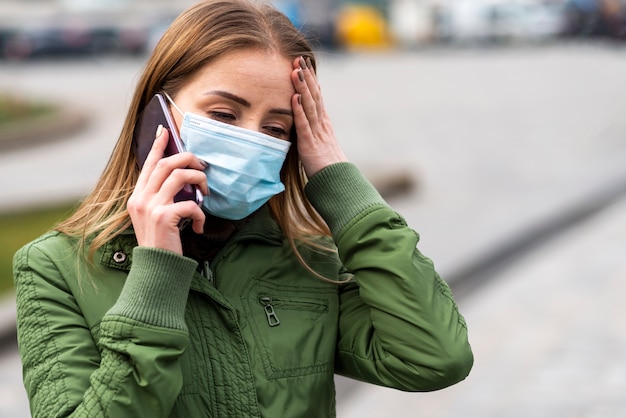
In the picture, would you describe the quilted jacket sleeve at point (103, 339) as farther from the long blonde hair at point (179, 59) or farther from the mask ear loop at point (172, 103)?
the mask ear loop at point (172, 103)

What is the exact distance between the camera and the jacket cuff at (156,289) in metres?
1.87

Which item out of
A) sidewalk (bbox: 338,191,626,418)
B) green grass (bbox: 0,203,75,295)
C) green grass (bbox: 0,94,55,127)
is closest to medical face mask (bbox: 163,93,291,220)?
sidewalk (bbox: 338,191,626,418)

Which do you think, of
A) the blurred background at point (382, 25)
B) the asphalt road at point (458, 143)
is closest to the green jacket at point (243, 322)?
the asphalt road at point (458, 143)

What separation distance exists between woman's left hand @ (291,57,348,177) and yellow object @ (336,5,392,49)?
31110mm

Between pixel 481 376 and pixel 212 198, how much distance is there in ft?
13.8

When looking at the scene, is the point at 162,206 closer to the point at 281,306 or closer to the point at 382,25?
the point at 281,306

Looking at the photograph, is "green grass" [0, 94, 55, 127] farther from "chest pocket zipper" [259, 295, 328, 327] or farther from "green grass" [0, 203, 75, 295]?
"chest pocket zipper" [259, 295, 328, 327]

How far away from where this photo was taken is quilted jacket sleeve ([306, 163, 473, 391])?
2096 mm

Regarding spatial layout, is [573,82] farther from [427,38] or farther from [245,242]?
[245,242]

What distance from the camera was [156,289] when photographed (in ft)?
6.22

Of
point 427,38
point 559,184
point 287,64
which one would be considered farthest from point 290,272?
point 427,38

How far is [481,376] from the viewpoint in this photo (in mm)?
6035

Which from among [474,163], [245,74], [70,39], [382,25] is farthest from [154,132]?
[382,25]

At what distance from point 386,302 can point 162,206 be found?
50 centimetres
